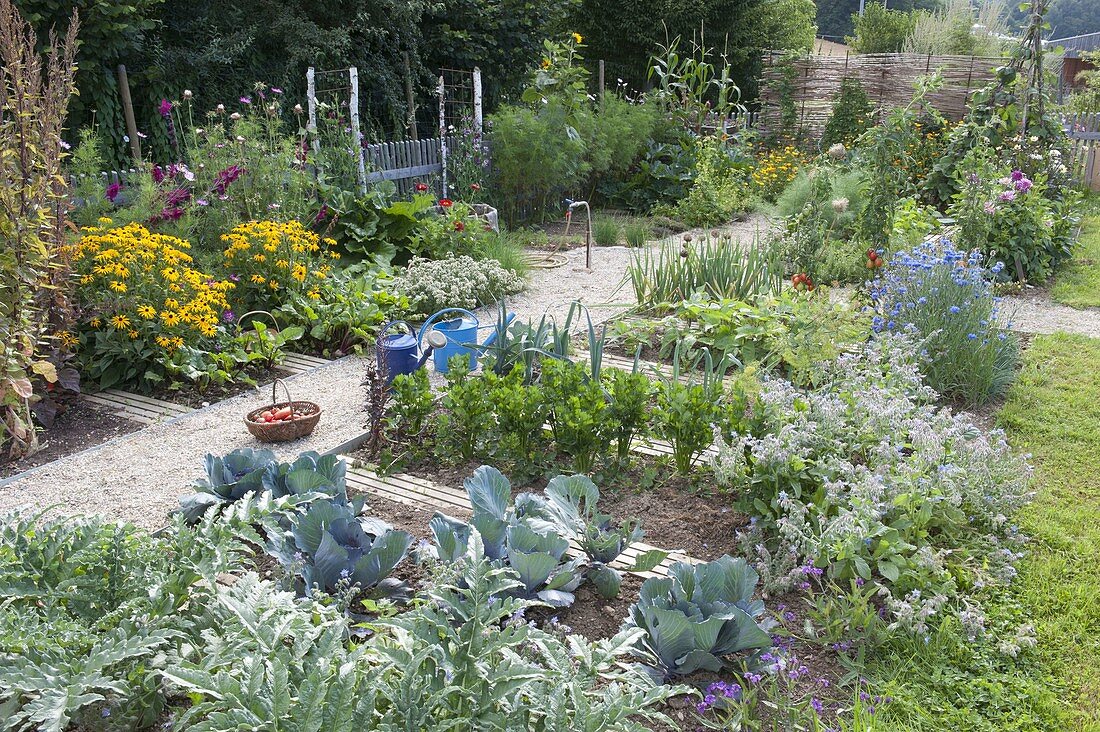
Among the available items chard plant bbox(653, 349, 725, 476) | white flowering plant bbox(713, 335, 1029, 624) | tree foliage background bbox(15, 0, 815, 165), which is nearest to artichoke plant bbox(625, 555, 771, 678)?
white flowering plant bbox(713, 335, 1029, 624)

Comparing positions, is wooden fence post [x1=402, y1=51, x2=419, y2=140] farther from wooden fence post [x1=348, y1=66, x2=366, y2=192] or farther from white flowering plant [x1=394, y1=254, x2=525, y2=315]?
white flowering plant [x1=394, y1=254, x2=525, y2=315]

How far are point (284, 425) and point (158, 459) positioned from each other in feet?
1.89

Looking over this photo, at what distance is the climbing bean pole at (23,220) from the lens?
374 cm

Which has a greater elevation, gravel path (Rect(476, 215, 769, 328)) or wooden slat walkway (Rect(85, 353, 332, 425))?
gravel path (Rect(476, 215, 769, 328))

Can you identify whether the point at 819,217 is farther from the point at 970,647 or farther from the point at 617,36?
the point at 617,36

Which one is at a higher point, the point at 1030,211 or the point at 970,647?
the point at 1030,211

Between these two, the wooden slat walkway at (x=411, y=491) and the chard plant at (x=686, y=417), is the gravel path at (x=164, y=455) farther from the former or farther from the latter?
the chard plant at (x=686, y=417)

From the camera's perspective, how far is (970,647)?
2.51m

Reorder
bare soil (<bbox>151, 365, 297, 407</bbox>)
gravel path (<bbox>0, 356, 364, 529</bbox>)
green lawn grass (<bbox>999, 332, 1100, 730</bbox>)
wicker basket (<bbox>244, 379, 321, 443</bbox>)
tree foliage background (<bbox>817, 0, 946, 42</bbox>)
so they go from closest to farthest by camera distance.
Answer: green lawn grass (<bbox>999, 332, 1100, 730</bbox>)
gravel path (<bbox>0, 356, 364, 529</bbox>)
wicker basket (<bbox>244, 379, 321, 443</bbox>)
bare soil (<bbox>151, 365, 297, 407</bbox>)
tree foliage background (<bbox>817, 0, 946, 42</bbox>)

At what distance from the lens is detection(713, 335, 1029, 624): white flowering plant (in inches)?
106

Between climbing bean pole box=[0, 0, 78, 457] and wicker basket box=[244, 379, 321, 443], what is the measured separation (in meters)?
0.94

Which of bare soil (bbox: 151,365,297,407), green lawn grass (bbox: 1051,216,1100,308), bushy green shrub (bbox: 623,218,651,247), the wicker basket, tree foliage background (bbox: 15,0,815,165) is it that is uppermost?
tree foliage background (bbox: 15,0,815,165)

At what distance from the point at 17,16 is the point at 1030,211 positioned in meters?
6.83

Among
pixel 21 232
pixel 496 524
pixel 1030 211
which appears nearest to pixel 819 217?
pixel 1030 211
